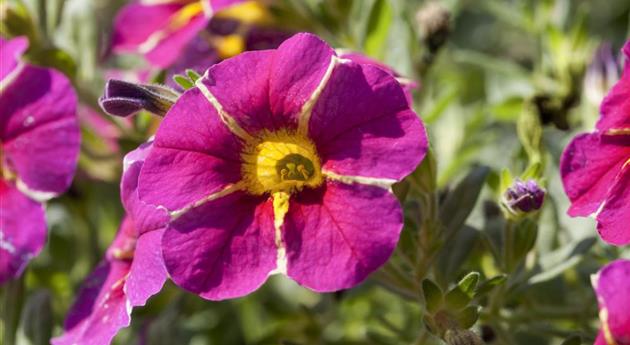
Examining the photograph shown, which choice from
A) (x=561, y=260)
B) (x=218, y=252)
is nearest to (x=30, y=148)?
(x=218, y=252)

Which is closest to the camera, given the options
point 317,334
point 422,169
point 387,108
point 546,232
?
point 387,108

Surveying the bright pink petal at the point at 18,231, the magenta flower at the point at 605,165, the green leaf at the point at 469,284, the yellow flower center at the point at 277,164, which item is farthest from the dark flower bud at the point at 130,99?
the magenta flower at the point at 605,165

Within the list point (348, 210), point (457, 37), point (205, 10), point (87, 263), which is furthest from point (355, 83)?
point (457, 37)

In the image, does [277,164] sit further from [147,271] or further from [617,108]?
[617,108]

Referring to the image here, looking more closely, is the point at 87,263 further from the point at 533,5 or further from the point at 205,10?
the point at 533,5

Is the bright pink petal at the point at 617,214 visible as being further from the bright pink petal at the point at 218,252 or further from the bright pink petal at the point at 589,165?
the bright pink petal at the point at 218,252
